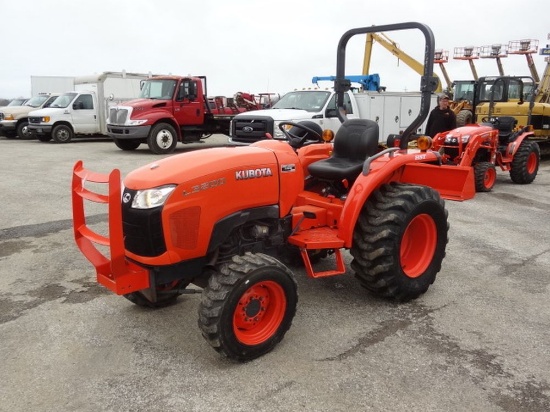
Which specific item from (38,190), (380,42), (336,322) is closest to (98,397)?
(336,322)

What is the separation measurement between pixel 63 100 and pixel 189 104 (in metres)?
5.70

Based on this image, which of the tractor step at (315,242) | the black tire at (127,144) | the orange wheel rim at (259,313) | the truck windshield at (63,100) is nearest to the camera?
the orange wheel rim at (259,313)

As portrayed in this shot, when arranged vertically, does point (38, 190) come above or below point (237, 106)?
below

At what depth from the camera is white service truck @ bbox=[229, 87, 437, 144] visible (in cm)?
1173

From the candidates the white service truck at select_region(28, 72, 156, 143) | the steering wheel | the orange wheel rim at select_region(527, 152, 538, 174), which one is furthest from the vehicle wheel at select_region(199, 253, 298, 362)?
the white service truck at select_region(28, 72, 156, 143)

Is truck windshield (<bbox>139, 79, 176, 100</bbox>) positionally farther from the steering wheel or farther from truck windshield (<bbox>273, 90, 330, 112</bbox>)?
the steering wheel

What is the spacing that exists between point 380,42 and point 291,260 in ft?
62.9

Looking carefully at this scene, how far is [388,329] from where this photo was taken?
3615 mm

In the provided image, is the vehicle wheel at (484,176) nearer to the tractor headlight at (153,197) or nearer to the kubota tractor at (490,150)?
the kubota tractor at (490,150)

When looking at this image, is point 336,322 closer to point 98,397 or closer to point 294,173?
point 294,173

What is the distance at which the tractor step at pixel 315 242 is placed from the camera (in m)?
3.63

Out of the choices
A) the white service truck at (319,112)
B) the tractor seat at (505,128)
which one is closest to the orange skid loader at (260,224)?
the tractor seat at (505,128)

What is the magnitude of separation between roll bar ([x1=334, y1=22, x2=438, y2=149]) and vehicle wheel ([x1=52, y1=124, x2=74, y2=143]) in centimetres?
1534

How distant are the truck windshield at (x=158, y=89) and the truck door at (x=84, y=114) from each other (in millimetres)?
3781
